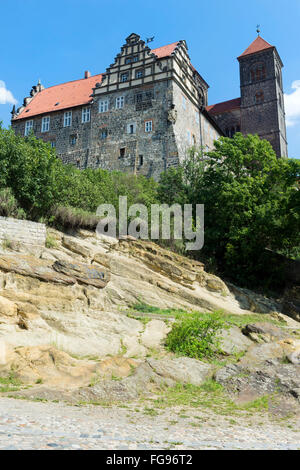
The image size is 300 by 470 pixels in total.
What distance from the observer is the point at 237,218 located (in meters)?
24.2

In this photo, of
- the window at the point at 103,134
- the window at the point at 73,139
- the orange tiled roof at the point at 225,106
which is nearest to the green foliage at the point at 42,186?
the window at the point at 103,134

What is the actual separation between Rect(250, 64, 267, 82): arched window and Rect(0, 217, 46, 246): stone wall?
4976 centimetres

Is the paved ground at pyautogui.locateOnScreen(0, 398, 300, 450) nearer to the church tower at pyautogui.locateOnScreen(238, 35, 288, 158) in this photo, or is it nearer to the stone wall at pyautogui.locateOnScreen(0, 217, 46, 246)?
the stone wall at pyautogui.locateOnScreen(0, 217, 46, 246)

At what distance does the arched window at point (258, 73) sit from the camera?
2221 inches

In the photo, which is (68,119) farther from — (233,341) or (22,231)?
(233,341)

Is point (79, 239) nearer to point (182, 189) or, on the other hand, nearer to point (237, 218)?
point (237, 218)

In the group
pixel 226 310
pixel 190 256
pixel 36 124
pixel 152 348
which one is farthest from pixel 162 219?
pixel 36 124

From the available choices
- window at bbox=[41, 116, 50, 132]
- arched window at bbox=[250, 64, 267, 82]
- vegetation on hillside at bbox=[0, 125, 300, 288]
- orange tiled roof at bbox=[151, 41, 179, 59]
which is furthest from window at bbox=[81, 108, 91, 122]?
arched window at bbox=[250, 64, 267, 82]

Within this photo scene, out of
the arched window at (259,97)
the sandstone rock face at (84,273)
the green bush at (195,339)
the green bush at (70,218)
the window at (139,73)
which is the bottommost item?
the green bush at (195,339)

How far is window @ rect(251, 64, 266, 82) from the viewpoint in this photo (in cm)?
5644

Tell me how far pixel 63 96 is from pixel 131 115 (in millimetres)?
11530

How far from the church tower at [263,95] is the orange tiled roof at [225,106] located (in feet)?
7.96

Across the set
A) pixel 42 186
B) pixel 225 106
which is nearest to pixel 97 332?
pixel 42 186

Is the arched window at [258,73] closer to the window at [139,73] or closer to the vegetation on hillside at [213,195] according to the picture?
the window at [139,73]
